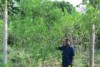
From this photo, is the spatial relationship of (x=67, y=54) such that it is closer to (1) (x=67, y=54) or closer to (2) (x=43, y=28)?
(1) (x=67, y=54)

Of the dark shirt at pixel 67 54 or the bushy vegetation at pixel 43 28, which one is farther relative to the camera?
the bushy vegetation at pixel 43 28

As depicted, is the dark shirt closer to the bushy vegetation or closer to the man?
the man


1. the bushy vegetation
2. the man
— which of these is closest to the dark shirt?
the man

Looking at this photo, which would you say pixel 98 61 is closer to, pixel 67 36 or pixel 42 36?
pixel 67 36

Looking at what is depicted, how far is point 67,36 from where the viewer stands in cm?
1358

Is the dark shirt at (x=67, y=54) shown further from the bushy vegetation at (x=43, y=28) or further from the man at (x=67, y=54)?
the bushy vegetation at (x=43, y=28)

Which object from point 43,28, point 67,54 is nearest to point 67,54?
point 67,54

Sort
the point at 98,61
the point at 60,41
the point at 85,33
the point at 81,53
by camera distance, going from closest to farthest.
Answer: the point at 60,41, the point at 85,33, the point at 81,53, the point at 98,61

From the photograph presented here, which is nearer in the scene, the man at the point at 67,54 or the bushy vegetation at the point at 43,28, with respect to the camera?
the man at the point at 67,54

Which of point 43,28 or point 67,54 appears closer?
point 67,54

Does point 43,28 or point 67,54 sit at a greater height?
point 43,28

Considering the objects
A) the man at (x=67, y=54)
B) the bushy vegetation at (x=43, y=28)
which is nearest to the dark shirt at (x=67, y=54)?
the man at (x=67, y=54)

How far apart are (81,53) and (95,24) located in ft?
10.2

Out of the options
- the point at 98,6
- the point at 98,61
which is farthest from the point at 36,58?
the point at 98,61
